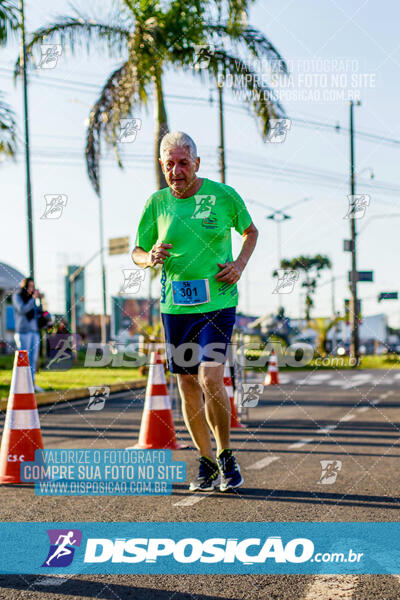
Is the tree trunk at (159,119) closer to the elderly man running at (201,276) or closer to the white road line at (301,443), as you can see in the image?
the white road line at (301,443)

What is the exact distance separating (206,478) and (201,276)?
4.00 feet

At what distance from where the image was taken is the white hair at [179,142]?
4348mm

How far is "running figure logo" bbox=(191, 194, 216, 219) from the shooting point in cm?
439

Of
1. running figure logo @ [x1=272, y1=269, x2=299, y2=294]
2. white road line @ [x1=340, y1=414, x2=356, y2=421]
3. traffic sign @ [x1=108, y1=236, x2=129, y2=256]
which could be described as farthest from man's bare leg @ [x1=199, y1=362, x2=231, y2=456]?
traffic sign @ [x1=108, y1=236, x2=129, y2=256]

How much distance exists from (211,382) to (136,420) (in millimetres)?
4675

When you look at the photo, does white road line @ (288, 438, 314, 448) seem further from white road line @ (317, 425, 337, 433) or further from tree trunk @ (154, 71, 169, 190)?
tree trunk @ (154, 71, 169, 190)

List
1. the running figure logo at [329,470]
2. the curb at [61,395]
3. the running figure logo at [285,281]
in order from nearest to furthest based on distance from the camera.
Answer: the running figure logo at [329,470] → the running figure logo at [285,281] → the curb at [61,395]

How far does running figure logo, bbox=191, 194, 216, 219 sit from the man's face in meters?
0.12

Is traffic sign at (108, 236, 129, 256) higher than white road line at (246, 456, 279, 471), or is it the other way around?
traffic sign at (108, 236, 129, 256)

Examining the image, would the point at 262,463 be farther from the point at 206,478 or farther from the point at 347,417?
the point at 347,417

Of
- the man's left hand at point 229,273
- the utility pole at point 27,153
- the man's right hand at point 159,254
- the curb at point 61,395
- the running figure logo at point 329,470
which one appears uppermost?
the utility pole at point 27,153

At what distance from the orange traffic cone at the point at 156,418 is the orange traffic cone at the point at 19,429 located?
1.09 metres

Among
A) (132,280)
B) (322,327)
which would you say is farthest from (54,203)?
(322,327)

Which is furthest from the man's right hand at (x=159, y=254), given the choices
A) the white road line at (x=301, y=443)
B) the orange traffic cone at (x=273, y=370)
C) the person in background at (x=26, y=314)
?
the orange traffic cone at (x=273, y=370)
